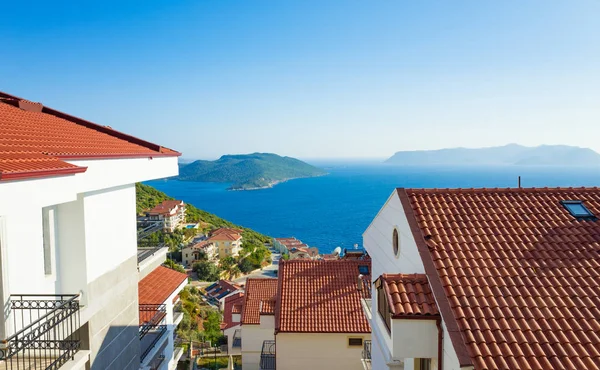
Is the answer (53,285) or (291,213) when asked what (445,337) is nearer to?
(53,285)

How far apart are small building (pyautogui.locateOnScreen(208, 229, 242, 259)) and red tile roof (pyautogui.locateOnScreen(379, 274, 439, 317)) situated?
6550cm

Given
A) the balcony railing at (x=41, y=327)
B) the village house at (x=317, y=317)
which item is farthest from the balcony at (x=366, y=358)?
the balcony railing at (x=41, y=327)

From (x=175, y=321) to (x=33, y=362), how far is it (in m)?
5.97

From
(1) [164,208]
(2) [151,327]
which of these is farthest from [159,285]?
(1) [164,208]

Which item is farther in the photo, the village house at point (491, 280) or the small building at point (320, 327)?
the small building at point (320, 327)

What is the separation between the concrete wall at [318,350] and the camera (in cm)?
1239

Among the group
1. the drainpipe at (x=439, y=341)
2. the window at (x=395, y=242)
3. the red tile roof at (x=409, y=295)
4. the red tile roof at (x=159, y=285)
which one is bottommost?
the red tile roof at (x=159, y=285)

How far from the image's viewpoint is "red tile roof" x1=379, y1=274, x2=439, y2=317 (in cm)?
474

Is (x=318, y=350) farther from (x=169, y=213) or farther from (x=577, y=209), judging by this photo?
(x=169, y=213)

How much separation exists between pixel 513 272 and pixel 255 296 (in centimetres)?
1335

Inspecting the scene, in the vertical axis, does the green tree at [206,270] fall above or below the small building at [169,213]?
below

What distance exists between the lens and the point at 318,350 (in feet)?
40.9

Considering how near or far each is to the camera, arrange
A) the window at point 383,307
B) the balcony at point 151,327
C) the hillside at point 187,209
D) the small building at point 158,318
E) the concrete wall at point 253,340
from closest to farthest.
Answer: the window at point 383,307 → the balcony at point 151,327 → the small building at point 158,318 → the concrete wall at point 253,340 → the hillside at point 187,209

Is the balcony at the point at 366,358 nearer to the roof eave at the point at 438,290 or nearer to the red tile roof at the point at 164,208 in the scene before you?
A: the roof eave at the point at 438,290
